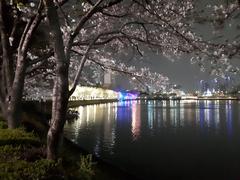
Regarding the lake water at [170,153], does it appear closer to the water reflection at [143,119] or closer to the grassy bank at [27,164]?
the water reflection at [143,119]

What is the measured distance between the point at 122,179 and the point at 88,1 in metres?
10.1

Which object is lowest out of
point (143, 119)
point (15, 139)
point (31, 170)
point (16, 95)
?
point (143, 119)

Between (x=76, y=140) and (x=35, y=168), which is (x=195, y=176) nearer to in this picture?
(x=35, y=168)

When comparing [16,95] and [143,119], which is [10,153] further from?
[143,119]

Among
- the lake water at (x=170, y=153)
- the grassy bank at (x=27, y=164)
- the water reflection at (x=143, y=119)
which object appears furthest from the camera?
the water reflection at (x=143, y=119)

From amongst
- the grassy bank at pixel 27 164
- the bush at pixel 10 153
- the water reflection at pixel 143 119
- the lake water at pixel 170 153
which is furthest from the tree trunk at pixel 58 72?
the water reflection at pixel 143 119

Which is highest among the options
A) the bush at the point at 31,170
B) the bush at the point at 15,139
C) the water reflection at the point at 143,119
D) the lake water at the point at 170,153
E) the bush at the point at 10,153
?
the bush at the point at 15,139

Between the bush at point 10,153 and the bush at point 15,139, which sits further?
the bush at point 15,139

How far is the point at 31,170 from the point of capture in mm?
8852

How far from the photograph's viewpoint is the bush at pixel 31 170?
8421mm

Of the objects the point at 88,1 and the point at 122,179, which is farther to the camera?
the point at 122,179

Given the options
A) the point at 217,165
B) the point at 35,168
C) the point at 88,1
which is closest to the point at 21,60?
the point at 88,1

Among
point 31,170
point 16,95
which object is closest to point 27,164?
point 31,170

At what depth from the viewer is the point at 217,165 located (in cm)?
2411
